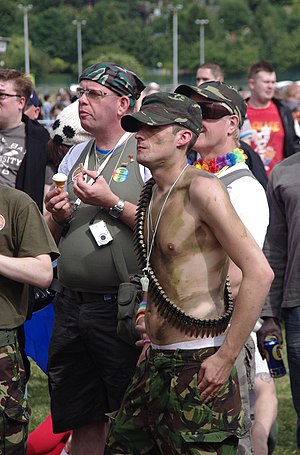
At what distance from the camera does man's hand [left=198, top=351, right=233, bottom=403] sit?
3.86 m

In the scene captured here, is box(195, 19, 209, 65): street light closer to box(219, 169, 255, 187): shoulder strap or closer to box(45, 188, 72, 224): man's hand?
box(45, 188, 72, 224): man's hand

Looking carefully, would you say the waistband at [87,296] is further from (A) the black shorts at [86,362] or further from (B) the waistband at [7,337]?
(B) the waistband at [7,337]

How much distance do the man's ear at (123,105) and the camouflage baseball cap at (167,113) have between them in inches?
42.7

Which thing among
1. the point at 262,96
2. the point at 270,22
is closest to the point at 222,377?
the point at 262,96

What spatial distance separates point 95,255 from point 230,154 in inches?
33.2

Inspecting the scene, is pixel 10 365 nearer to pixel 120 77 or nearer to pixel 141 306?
pixel 141 306

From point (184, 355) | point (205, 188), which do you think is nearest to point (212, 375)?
point (184, 355)

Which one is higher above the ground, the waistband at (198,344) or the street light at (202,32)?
the waistband at (198,344)

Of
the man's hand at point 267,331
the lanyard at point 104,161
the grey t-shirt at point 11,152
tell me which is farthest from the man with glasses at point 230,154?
the grey t-shirt at point 11,152

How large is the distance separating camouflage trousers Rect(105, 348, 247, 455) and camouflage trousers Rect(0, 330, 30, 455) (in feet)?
1.49

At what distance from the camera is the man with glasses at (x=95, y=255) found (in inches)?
196

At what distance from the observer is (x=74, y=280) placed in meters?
5.04

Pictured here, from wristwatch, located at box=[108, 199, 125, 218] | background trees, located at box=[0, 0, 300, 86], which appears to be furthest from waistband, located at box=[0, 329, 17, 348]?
background trees, located at box=[0, 0, 300, 86]

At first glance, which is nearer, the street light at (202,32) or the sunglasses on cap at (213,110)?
the sunglasses on cap at (213,110)
